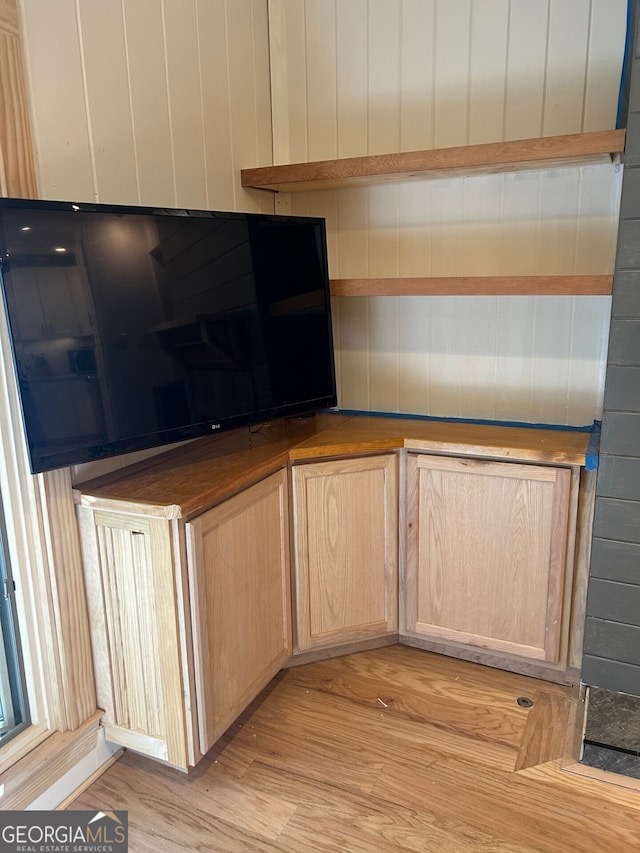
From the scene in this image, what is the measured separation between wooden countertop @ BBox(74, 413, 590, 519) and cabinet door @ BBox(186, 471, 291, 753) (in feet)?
0.23

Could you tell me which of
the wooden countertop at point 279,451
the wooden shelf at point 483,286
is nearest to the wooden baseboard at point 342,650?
the wooden countertop at point 279,451

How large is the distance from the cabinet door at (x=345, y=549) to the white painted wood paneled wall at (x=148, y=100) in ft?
1.91

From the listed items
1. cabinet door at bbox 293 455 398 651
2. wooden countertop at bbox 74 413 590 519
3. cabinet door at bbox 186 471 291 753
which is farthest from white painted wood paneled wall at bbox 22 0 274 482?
cabinet door at bbox 293 455 398 651

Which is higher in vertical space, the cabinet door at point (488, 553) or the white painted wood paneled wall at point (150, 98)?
the white painted wood paneled wall at point (150, 98)

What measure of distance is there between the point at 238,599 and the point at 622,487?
1.18 meters

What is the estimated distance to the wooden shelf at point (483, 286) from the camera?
197cm

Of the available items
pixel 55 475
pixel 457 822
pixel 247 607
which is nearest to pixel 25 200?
pixel 55 475

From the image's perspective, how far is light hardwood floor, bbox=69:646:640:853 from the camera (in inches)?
63.8

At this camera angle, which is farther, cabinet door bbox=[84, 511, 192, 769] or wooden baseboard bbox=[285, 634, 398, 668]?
wooden baseboard bbox=[285, 634, 398, 668]

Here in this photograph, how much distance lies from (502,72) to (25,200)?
5.43ft

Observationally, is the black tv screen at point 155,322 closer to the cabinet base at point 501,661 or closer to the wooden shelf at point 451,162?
the wooden shelf at point 451,162

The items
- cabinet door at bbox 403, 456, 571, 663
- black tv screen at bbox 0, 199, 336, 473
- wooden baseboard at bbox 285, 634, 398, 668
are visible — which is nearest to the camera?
black tv screen at bbox 0, 199, 336, 473

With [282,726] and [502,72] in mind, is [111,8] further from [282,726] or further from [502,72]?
[282,726]

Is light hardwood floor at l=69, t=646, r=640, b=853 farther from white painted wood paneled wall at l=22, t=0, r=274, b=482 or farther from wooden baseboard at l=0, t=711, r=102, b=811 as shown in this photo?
white painted wood paneled wall at l=22, t=0, r=274, b=482
